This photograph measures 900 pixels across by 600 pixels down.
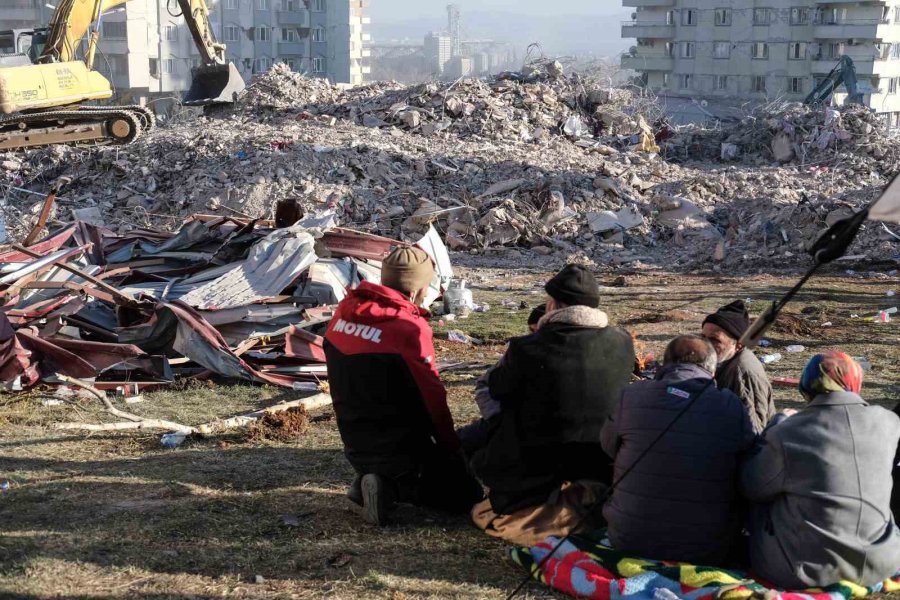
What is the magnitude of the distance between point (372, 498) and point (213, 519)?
2.85 ft

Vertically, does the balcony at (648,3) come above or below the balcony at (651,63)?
above

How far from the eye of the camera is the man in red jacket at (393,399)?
5.48 m

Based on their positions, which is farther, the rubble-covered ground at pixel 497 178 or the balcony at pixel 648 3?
the balcony at pixel 648 3

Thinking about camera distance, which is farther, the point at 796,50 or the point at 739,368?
the point at 796,50

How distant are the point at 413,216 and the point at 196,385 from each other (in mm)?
9672

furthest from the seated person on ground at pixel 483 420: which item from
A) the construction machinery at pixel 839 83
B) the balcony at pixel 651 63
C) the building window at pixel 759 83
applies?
the balcony at pixel 651 63

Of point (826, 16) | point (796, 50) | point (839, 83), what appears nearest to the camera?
point (839, 83)

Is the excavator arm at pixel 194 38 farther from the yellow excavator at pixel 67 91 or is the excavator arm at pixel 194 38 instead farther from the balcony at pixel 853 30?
the balcony at pixel 853 30

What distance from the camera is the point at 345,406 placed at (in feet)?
18.3

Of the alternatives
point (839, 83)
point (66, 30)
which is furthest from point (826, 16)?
point (66, 30)

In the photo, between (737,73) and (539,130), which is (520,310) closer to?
(539,130)

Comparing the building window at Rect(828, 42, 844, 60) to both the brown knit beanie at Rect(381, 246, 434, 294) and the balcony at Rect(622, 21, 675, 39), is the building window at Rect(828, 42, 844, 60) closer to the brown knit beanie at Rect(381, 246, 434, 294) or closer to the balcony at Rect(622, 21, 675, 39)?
the balcony at Rect(622, 21, 675, 39)

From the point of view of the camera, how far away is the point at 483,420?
561 cm

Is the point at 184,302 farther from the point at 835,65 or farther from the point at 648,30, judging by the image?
the point at 648,30
